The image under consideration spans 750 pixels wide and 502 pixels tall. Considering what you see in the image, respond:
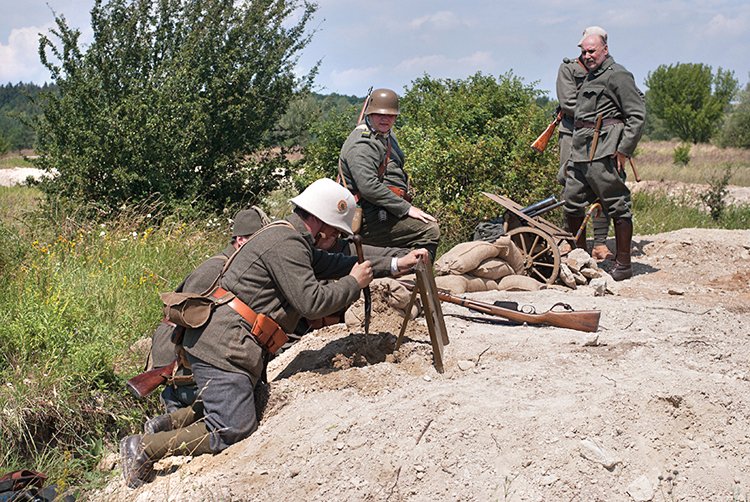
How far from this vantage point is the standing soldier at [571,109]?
883 cm

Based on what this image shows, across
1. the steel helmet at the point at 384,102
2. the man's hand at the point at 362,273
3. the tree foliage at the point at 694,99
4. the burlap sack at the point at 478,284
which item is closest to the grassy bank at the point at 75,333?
the man's hand at the point at 362,273

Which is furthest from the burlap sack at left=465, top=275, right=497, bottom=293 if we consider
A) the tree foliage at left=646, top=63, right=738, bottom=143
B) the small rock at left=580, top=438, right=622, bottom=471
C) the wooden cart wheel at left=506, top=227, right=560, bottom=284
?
the tree foliage at left=646, top=63, right=738, bottom=143

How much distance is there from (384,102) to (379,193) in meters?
0.74

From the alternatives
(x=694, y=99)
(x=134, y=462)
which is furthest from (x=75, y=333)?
(x=694, y=99)

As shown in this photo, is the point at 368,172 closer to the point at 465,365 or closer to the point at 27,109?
the point at 465,365

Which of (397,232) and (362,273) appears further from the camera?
(397,232)

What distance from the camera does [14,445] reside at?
5.13m

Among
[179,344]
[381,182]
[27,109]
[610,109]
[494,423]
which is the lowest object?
[494,423]

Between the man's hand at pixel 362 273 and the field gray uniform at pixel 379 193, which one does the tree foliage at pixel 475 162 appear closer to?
the field gray uniform at pixel 379 193

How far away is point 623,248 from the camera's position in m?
8.68

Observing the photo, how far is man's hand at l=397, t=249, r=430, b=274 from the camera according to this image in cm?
507

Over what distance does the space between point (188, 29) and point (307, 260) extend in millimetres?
7473

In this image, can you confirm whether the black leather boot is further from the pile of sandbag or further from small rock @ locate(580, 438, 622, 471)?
the pile of sandbag

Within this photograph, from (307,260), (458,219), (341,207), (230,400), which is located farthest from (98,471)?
(458,219)
